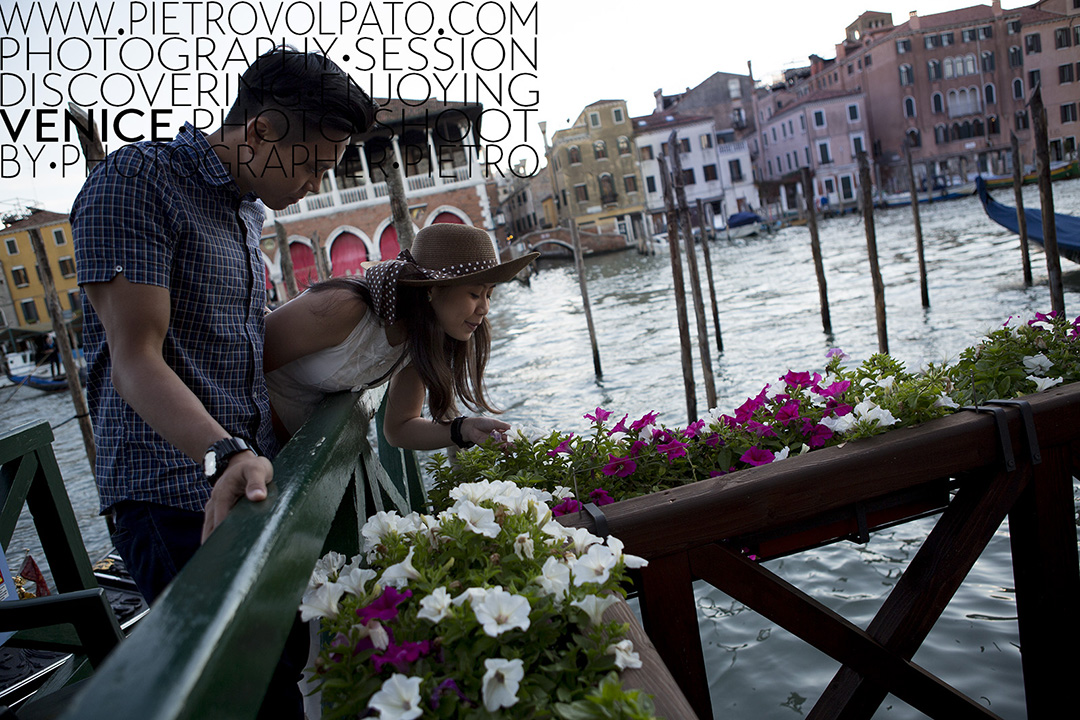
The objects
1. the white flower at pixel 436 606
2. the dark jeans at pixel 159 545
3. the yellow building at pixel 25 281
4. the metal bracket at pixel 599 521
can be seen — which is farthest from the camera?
the yellow building at pixel 25 281

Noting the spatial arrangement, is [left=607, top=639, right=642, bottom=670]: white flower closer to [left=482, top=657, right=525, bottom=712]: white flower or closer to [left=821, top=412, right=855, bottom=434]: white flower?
[left=482, top=657, right=525, bottom=712]: white flower

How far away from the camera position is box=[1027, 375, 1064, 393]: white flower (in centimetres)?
202

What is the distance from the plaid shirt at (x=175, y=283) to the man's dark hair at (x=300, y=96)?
149 millimetres

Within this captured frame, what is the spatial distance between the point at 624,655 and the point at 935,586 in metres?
1.25

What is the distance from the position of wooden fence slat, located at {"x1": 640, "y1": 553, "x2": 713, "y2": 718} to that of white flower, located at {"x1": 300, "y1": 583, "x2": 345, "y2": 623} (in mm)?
827

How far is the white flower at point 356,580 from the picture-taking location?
105cm

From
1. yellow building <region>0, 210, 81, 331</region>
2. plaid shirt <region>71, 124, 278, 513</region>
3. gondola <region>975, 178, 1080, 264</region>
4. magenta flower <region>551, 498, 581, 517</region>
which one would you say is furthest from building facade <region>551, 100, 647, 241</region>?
plaid shirt <region>71, 124, 278, 513</region>

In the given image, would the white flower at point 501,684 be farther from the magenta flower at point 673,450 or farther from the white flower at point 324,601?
the magenta flower at point 673,450

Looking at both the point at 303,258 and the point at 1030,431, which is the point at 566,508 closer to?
the point at 1030,431

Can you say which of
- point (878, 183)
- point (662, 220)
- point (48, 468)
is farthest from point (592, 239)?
point (48, 468)

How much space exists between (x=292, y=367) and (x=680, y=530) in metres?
0.97

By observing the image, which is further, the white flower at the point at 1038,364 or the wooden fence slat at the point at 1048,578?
the white flower at the point at 1038,364

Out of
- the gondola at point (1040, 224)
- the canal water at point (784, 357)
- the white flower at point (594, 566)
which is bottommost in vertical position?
the canal water at point (784, 357)

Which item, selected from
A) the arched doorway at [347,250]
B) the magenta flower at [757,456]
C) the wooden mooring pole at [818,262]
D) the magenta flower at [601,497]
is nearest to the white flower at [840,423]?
the magenta flower at [757,456]
